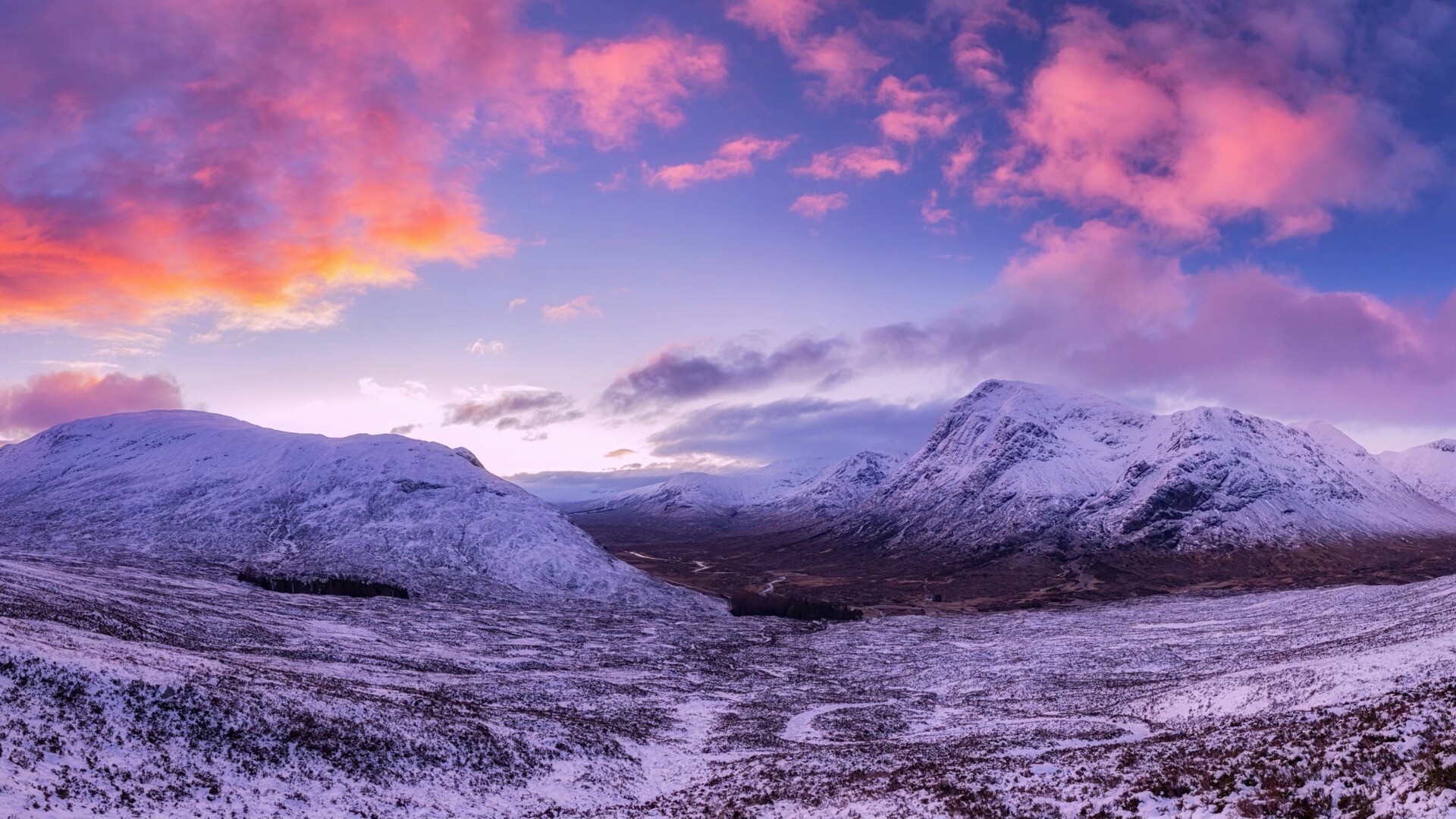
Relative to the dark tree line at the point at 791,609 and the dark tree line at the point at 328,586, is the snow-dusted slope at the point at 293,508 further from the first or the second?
the dark tree line at the point at 791,609

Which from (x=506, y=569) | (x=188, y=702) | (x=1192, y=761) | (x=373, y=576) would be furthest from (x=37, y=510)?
(x=1192, y=761)

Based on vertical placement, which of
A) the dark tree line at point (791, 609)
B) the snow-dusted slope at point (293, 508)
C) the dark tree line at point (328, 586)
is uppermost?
the snow-dusted slope at point (293, 508)

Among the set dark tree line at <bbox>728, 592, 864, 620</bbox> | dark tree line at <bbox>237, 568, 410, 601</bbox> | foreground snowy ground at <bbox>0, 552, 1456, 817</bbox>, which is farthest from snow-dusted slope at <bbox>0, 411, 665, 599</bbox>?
foreground snowy ground at <bbox>0, 552, 1456, 817</bbox>

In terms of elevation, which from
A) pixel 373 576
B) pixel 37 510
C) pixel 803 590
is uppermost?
pixel 37 510

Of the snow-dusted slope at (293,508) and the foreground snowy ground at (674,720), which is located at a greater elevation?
the snow-dusted slope at (293,508)

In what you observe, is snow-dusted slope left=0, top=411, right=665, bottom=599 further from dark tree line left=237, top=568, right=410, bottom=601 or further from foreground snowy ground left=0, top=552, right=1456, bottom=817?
foreground snowy ground left=0, top=552, right=1456, bottom=817

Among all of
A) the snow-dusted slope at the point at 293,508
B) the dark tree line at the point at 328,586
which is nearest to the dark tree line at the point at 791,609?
the snow-dusted slope at the point at 293,508

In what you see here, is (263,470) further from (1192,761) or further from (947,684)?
(1192,761)
